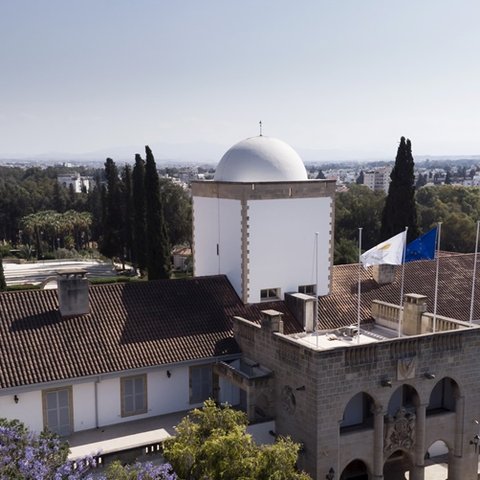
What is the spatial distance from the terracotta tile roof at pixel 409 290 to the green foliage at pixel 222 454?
10.9 metres

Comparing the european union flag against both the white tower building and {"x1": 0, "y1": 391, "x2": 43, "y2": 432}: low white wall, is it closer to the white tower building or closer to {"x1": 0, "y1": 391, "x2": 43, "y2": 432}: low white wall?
the white tower building

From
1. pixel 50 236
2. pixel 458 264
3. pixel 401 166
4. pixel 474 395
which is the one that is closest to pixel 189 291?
pixel 474 395

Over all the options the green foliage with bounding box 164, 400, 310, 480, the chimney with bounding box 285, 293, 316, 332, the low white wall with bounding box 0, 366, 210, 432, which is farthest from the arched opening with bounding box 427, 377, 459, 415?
the green foliage with bounding box 164, 400, 310, 480

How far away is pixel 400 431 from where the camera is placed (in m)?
21.6

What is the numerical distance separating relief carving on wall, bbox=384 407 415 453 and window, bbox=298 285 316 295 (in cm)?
840

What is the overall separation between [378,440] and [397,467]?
5465 millimetres

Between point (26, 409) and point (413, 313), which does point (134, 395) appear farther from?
point (413, 313)

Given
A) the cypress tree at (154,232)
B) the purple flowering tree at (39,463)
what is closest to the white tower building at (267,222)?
the purple flowering tree at (39,463)

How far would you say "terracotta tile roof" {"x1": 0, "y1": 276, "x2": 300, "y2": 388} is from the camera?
2106 cm

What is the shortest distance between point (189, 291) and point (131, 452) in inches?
358

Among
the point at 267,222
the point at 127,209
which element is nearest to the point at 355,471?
the point at 267,222

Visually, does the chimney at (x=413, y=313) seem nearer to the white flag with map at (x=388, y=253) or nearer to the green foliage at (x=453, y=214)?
the white flag with map at (x=388, y=253)

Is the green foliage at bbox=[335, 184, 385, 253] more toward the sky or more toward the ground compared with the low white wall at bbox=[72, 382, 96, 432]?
more toward the sky

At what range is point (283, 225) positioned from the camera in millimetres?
27391
